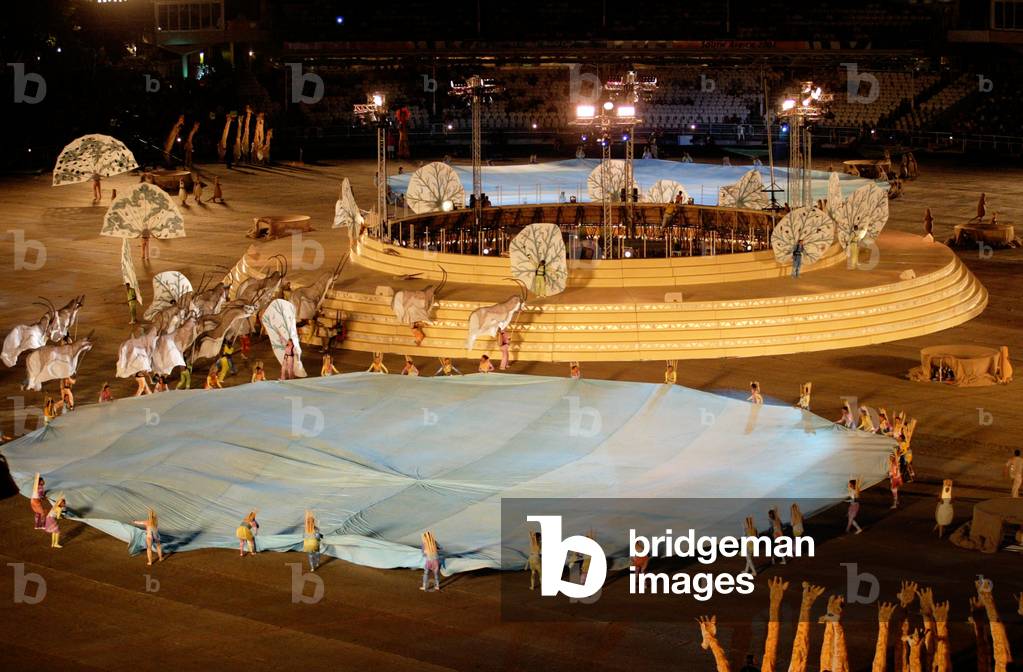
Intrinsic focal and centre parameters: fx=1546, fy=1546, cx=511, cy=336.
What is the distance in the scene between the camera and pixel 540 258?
3947cm

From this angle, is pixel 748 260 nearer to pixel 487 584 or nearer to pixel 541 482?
pixel 541 482

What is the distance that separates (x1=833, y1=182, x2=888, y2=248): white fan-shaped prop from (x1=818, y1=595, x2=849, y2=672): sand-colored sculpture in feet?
85.8

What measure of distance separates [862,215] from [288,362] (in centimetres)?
1791

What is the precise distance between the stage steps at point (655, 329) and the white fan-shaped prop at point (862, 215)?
4186 mm

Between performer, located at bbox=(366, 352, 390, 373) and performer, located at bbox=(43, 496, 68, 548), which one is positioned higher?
performer, located at bbox=(366, 352, 390, 373)

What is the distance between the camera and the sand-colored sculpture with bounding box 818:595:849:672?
18875 millimetres

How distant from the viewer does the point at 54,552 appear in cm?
2600

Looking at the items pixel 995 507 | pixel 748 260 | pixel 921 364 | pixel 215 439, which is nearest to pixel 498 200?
pixel 748 260

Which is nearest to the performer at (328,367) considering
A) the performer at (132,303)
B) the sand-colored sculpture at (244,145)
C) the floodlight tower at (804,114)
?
the performer at (132,303)

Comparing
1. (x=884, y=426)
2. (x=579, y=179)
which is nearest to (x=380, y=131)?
(x=579, y=179)

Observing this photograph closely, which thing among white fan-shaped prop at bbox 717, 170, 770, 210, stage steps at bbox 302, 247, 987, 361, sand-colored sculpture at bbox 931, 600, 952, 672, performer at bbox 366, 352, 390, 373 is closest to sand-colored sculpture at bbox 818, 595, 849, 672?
sand-colored sculpture at bbox 931, 600, 952, 672

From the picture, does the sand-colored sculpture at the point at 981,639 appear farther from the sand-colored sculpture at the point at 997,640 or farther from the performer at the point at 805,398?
the performer at the point at 805,398

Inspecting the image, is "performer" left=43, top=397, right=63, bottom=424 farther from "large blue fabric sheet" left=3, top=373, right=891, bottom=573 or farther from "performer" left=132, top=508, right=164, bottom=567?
"performer" left=132, top=508, right=164, bottom=567

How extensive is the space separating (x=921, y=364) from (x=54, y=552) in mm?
20951
